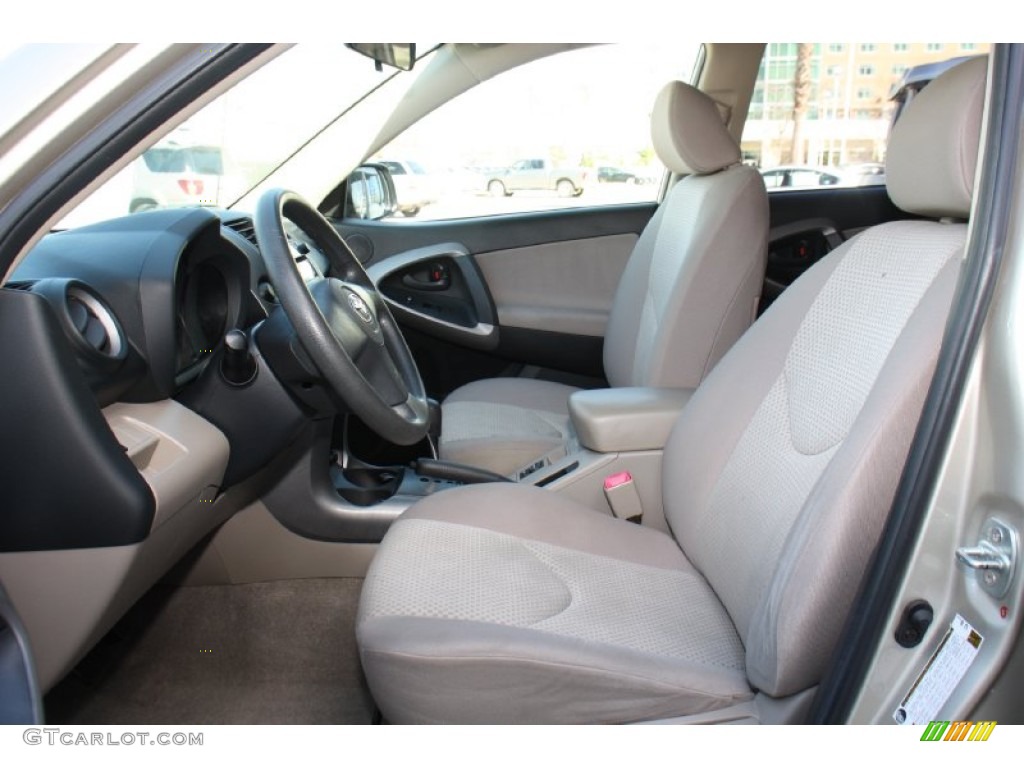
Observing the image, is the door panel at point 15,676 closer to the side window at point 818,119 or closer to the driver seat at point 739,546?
the driver seat at point 739,546

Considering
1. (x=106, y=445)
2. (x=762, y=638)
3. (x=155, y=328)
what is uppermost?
(x=155, y=328)

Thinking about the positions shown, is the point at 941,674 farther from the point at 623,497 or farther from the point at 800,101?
the point at 800,101

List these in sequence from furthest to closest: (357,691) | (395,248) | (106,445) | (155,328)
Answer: (395,248) → (357,691) → (155,328) → (106,445)

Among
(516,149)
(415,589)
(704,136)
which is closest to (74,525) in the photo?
(415,589)

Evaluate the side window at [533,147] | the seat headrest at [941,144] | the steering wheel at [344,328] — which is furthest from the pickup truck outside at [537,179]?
the seat headrest at [941,144]

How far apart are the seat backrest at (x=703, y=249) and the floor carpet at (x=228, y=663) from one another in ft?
3.08

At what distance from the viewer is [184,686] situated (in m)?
1.73

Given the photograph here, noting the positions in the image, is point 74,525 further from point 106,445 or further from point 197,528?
point 197,528

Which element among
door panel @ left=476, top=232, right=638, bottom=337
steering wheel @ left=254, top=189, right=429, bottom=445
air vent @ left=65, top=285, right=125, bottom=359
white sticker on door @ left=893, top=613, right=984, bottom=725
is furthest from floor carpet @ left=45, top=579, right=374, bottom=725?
door panel @ left=476, top=232, right=638, bottom=337

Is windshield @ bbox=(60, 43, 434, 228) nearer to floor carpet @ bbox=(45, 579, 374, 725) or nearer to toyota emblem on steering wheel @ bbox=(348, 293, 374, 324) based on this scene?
toyota emblem on steering wheel @ bbox=(348, 293, 374, 324)

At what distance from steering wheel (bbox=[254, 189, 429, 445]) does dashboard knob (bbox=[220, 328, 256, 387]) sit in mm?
149

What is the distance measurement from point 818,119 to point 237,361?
6.63 feet

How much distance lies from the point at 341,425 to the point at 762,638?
4.27 ft

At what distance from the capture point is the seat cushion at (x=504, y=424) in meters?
2.05
